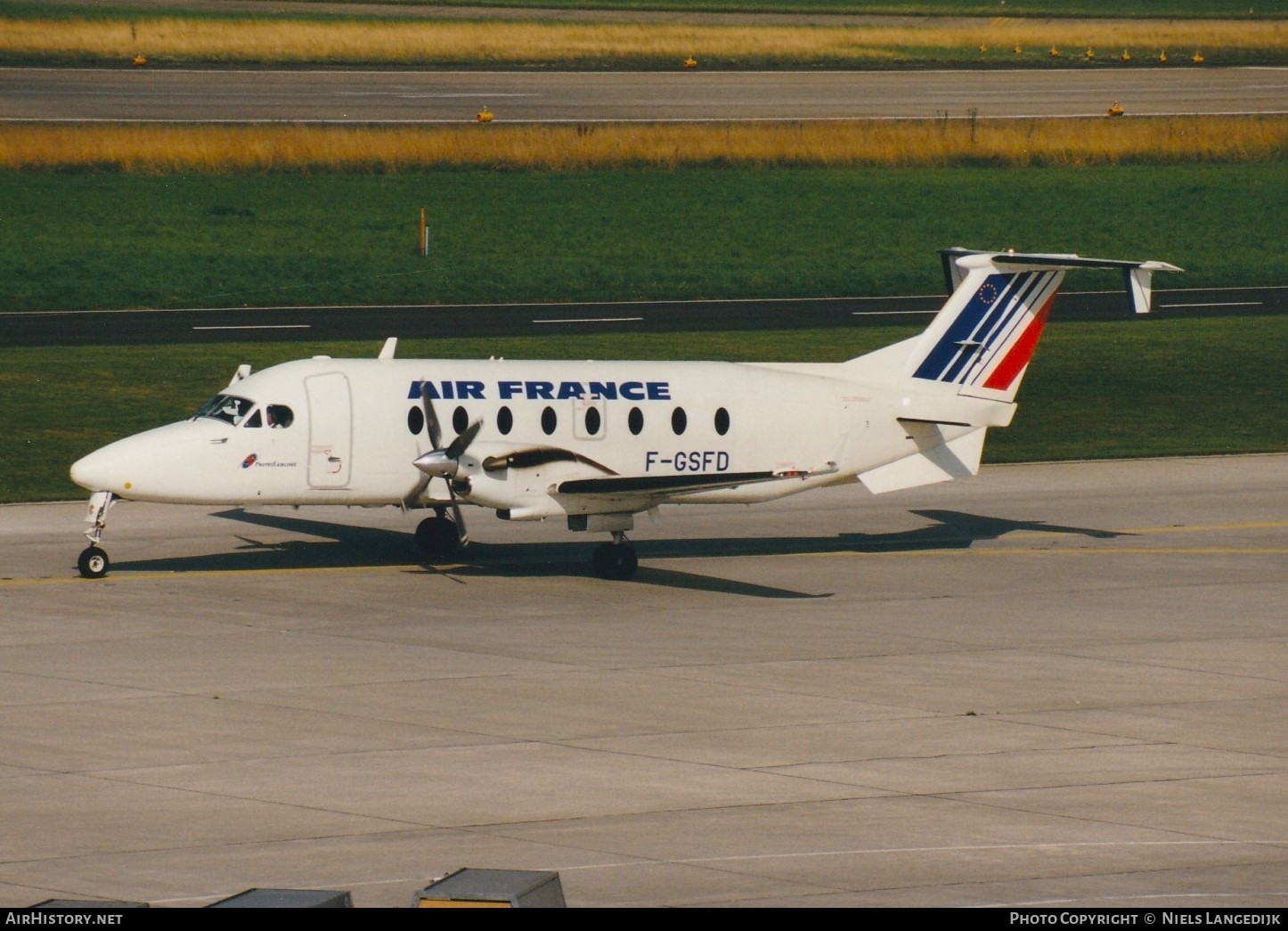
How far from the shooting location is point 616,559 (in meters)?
29.4

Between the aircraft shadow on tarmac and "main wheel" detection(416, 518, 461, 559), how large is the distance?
0.27 metres

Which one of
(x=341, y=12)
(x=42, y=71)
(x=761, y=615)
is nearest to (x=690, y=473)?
(x=761, y=615)

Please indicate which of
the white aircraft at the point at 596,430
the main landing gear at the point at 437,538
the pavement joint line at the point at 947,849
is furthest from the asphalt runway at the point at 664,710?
the white aircraft at the point at 596,430

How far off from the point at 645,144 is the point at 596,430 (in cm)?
4578

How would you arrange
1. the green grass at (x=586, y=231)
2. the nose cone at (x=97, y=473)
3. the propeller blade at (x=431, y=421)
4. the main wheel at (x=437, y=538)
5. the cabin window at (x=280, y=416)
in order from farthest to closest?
1. the green grass at (x=586, y=231)
2. the main wheel at (x=437, y=538)
3. the cabin window at (x=280, y=416)
4. the propeller blade at (x=431, y=421)
5. the nose cone at (x=97, y=473)

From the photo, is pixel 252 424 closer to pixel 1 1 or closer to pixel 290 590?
pixel 290 590

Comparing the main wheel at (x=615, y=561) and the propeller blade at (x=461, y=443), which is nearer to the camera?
the propeller blade at (x=461, y=443)

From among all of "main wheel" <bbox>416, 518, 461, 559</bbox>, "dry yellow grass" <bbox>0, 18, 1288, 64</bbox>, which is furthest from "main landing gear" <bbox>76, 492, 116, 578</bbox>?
"dry yellow grass" <bbox>0, 18, 1288, 64</bbox>

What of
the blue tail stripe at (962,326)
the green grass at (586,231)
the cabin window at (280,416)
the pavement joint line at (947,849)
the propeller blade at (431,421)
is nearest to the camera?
the pavement joint line at (947,849)

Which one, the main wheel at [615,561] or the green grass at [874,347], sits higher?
the green grass at [874,347]

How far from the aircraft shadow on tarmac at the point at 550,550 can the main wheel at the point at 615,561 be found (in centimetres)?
24

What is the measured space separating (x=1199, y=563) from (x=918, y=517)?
5.94 m

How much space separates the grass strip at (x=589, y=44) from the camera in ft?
296

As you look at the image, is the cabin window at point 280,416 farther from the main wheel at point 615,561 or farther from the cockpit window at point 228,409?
the main wheel at point 615,561
